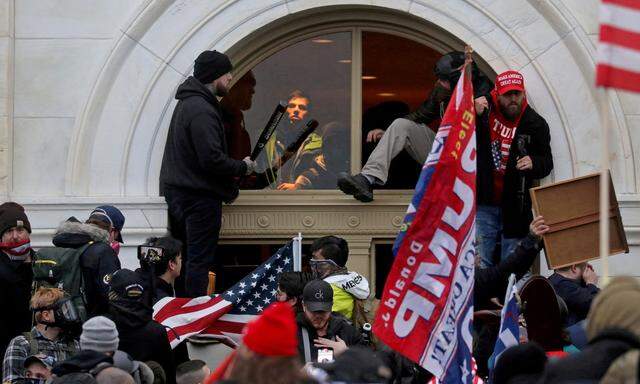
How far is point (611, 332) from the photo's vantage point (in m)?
7.00

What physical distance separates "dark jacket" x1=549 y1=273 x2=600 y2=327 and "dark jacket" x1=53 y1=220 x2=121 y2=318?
308cm

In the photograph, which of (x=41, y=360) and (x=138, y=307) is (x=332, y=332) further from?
(x=41, y=360)

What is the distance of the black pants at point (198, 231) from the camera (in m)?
13.1

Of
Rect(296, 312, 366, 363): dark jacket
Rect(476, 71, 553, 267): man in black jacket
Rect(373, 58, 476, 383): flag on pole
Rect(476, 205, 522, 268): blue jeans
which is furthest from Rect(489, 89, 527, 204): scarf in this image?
Rect(373, 58, 476, 383): flag on pole

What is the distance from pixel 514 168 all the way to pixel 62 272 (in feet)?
12.1

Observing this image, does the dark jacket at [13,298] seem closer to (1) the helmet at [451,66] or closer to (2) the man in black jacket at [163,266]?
(2) the man in black jacket at [163,266]

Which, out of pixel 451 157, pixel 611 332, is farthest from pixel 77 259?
pixel 611 332

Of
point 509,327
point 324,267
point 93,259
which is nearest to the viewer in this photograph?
point 509,327

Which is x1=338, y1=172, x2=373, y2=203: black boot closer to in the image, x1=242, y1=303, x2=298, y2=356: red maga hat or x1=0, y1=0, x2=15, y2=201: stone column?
x1=0, y1=0, x2=15, y2=201: stone column

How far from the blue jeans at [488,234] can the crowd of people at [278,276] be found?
11 millimetres

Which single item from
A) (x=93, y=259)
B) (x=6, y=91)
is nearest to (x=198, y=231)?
(x=93, y=259)

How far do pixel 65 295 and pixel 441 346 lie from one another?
→ 9.08 feet

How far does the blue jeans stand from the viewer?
13180 mm

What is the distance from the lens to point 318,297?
11.0 meters
